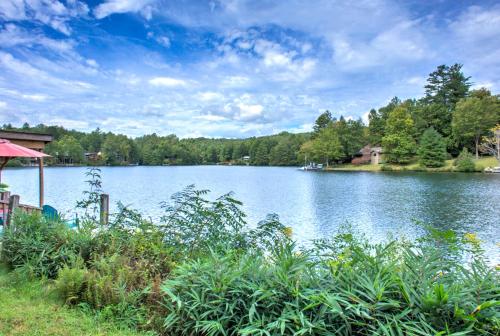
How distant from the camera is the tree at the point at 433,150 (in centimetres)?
4809

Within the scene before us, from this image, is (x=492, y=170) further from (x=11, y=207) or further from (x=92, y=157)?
(x=92, y=157)

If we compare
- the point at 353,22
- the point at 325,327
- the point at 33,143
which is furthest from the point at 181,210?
the point at 353,22

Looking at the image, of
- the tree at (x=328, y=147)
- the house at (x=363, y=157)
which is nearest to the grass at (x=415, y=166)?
the house at (x=363, y=157)

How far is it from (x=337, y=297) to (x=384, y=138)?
190 ft

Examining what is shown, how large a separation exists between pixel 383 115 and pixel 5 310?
68.9 metres

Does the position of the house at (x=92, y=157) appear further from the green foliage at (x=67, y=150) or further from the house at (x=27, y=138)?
the house at (x=27, y=138)

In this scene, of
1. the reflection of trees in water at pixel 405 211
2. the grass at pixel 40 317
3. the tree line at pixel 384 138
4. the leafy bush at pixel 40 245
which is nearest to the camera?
the grass at pixel 40 317

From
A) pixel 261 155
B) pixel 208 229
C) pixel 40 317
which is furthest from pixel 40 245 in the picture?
pixel 261 155

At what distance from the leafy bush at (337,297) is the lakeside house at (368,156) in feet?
202

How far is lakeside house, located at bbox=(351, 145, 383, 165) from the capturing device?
61.0m

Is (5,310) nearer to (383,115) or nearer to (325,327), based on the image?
(325,327)

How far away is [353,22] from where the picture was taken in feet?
55.8

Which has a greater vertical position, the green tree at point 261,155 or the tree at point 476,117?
the tree at point 476,117

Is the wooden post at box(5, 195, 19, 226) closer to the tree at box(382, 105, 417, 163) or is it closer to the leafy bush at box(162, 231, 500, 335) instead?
the leafy bush at box(162, 231, 500, 335)
